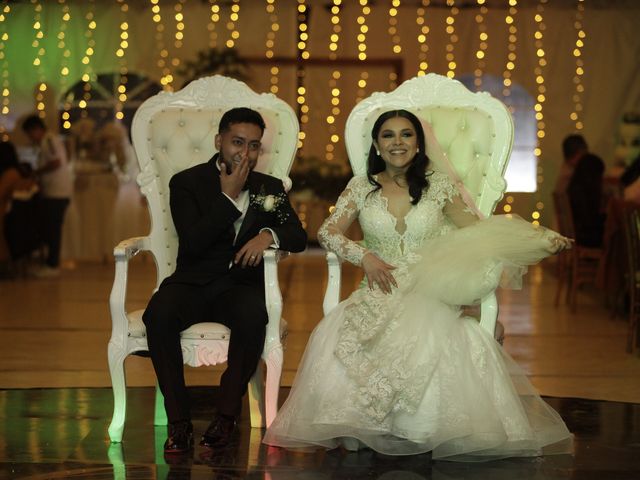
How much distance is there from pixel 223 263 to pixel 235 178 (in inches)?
14.0

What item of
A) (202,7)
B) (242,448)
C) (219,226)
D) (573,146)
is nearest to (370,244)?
(219,226)

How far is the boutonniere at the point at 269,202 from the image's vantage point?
4691 mm

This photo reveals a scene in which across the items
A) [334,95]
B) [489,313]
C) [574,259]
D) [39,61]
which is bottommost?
[574,259]

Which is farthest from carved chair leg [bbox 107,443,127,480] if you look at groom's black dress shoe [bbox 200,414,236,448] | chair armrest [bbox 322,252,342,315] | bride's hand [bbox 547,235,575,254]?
bride's hand [bbox 547,235,575,254]

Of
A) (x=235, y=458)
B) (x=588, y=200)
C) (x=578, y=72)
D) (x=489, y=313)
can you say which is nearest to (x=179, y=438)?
(x=235, y=458)

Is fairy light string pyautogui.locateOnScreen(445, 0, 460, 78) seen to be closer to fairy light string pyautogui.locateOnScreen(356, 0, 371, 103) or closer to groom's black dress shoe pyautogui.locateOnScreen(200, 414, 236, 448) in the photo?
fairy light string pyautogui.locateOnScreen(356, 0, 371, 103)

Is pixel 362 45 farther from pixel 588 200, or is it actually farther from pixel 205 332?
pixel 205 332

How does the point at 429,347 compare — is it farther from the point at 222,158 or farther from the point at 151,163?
the point at 151,163

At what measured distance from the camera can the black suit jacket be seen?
4598mm

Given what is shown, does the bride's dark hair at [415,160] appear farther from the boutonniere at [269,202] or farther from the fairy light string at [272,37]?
the fairy light string at [272,37]

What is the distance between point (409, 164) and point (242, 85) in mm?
964

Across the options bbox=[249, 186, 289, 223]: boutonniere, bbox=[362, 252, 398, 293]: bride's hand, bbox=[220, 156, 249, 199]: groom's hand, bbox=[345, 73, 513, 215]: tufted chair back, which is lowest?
bbox=[362, 252, 398, 293]: bride's hand

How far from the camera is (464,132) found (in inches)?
196

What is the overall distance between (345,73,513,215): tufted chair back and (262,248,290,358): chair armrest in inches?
24.3
